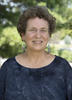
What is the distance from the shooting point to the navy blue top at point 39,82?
1622mm

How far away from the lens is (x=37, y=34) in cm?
163

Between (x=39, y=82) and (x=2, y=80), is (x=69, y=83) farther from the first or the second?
(x=2, y=80)

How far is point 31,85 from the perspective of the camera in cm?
164

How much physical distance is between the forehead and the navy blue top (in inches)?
9.2

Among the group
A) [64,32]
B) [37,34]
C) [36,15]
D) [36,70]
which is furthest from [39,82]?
[64,32]

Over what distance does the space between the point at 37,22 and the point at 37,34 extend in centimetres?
7

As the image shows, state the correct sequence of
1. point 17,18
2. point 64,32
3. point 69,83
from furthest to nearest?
1. point 64,32
2. point 17,18
3. point 69,83

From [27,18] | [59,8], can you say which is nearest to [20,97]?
[27,18]

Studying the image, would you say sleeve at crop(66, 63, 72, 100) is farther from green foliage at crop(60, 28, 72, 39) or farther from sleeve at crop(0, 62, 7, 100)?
green foliage at crop(60, 28, 72, 39)

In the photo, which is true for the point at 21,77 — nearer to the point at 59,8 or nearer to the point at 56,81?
the point at 56,81

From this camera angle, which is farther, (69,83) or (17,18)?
(17,18)

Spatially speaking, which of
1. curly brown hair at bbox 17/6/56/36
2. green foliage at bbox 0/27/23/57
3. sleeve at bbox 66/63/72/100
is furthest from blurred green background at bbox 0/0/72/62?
sleeve at bbox 66/63/72/100

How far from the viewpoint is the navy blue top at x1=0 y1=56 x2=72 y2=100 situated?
5.32 feet

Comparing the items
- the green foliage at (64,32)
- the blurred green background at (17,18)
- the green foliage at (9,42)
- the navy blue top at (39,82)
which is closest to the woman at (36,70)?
the navy blue top at (39,82)
